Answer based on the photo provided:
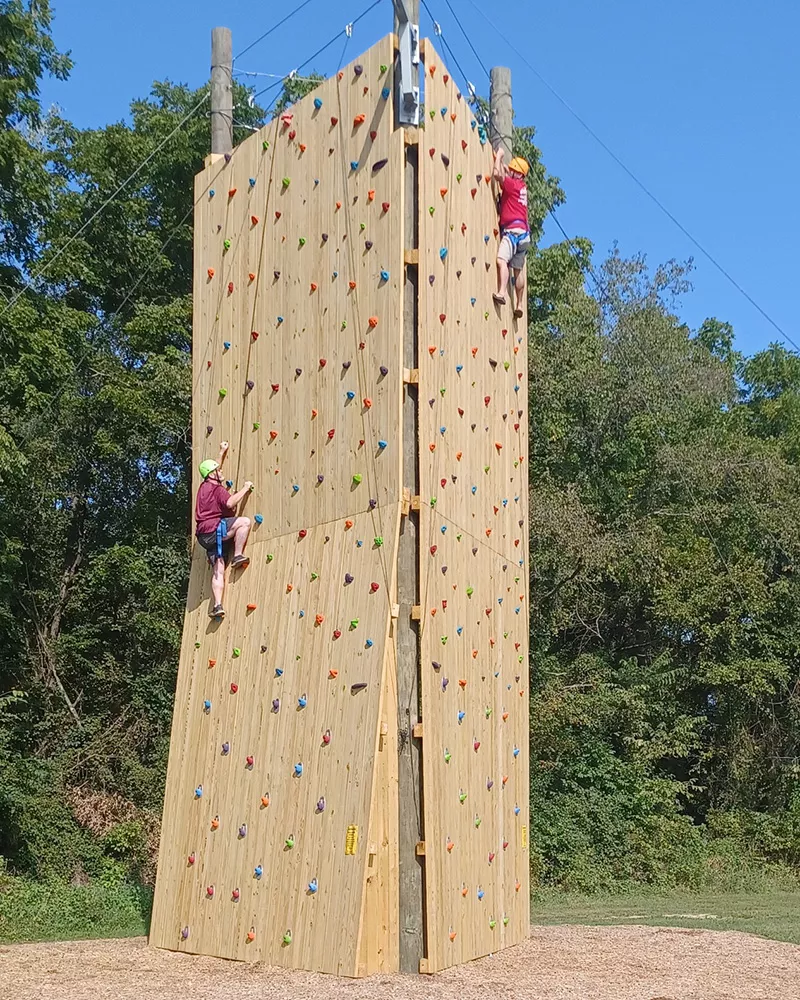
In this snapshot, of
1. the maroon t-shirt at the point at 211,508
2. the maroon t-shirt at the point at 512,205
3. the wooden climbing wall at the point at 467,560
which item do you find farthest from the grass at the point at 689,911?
the maroon t-shirt at the point at 512,205

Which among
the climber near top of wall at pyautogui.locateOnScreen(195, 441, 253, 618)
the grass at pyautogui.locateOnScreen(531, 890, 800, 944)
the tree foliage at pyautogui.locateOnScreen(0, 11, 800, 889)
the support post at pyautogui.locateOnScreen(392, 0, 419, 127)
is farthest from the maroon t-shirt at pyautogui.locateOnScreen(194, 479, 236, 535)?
the tree foliage at pyautogui.locateOnScreen(0, 11, 800, 889)

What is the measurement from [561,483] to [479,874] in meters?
13.4

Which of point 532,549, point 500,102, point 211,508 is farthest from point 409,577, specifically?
point 532,549

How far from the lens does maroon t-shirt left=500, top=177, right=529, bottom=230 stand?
10.6 m

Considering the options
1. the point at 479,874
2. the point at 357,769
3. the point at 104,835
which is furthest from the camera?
the point at 104,835

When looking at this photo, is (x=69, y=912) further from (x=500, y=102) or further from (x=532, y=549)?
(x=532, y=549)

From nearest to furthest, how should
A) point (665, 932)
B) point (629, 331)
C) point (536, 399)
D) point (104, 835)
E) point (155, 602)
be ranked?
point (665, 932)
point (104, 835)
point (155, 602)
point (536, 399)
point (629, 331)

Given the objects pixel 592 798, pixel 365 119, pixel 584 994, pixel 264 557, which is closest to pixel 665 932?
pixel 584 994

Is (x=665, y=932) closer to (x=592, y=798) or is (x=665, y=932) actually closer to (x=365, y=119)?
(x=365, y=119)

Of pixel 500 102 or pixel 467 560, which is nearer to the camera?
pixel 467 560

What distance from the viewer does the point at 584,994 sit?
7.81m

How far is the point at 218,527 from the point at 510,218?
12.3 ft

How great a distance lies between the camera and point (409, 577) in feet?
28.9

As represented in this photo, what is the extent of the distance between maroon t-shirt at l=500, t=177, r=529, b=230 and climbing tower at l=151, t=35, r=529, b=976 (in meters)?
0.15
